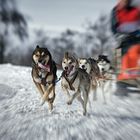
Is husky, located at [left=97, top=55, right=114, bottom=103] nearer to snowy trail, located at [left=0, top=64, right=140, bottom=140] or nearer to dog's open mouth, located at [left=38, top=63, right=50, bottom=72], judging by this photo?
snowy trail, located at [left=0, top=64, right=140, bottom=140]

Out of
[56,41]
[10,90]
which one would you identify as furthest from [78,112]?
[56,41]

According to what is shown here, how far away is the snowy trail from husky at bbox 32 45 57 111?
0.42 m

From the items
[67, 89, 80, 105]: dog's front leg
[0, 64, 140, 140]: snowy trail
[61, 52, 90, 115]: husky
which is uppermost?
[61, 52, 90, 115]: husky

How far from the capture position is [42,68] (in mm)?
6723

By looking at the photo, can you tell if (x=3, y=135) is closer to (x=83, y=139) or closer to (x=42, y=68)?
(x=83, y=139)

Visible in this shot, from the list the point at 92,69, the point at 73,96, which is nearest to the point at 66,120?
the point at 73,96

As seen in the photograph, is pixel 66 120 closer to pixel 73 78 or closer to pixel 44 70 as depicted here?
pixel 73 78

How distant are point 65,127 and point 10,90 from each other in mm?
4883

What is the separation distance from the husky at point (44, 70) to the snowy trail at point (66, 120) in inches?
16.6

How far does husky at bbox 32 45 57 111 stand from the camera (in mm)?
6637

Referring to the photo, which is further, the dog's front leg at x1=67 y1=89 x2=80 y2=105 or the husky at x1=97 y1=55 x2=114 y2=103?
the husky at x1=97 y1=55 x2=114 y2=103

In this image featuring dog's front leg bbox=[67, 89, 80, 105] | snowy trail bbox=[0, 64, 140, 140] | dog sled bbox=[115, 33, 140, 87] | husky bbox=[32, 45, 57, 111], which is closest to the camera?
snowy trail bbox=[0, 64, 140, 140]

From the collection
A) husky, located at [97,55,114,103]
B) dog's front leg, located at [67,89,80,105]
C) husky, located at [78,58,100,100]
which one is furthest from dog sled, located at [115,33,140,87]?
dog's front leg, located at [67,89,80,105]

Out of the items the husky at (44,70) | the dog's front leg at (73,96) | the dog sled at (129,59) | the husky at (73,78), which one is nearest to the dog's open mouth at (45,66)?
the husky at (44,70)
